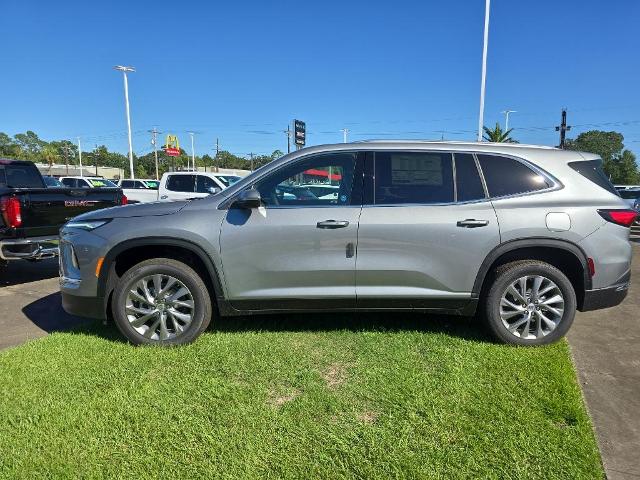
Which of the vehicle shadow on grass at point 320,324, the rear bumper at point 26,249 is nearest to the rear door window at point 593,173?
the vehicle shadow on grass at point 320,324

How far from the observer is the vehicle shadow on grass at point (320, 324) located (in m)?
4.39

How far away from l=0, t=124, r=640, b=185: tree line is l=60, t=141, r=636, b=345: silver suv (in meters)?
58.3

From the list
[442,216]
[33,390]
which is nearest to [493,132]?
[442,216]

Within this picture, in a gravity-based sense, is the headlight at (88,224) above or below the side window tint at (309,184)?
below

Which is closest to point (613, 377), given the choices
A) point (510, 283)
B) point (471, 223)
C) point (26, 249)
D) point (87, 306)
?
point (510, 283)

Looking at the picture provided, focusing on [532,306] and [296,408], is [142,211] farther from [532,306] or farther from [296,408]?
[532,306]

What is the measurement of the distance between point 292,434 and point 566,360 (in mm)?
2456

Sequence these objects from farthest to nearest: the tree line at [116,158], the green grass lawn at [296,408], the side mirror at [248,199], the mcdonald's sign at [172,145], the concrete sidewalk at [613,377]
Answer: the tree line at [116,158] → the mcdonald's sign at [172,145] → the side mirror at [248,199] → the concrete sidewalk at [613,377] → the green grass lawn at [296,408]

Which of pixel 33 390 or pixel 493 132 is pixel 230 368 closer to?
pixel 33 390

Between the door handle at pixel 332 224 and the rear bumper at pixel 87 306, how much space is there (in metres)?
2.07

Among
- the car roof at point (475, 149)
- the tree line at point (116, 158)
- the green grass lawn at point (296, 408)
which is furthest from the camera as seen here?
the tree line at point (116, 158)

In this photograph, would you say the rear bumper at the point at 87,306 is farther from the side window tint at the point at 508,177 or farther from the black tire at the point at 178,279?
the side window tint at the point at 508,177

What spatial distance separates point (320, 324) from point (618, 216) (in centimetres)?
288

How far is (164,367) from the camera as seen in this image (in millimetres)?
3590
